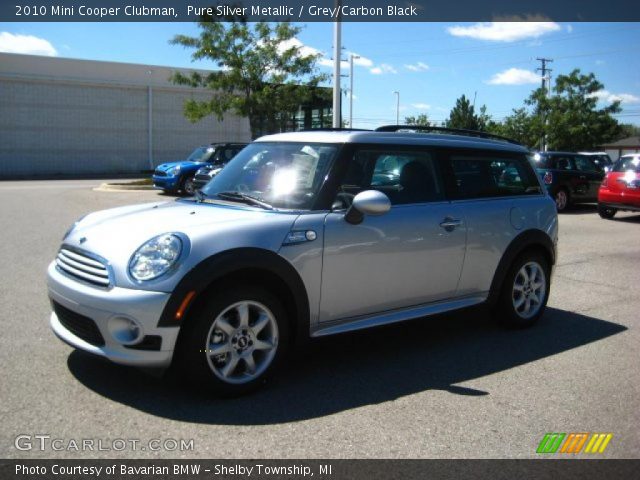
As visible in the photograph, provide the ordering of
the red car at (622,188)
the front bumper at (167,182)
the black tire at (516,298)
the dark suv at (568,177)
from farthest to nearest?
the front bumper at (167,182)
the dark suv at (568,177)
the red car at (622,188)
the black tire at (516,298)

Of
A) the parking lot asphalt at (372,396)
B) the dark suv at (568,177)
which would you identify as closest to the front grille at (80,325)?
the parking lot asphalt at (372,396)

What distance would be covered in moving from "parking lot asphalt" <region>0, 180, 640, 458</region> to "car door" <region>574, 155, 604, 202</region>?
12.3m

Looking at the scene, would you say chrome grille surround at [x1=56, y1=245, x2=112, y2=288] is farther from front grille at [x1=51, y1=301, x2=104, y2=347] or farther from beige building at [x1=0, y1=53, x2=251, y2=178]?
beige building at [x1=0, y1=53, x2=251, y2=178]

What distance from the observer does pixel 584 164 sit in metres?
17.8

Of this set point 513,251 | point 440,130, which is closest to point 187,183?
point 440,130

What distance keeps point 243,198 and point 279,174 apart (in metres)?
0.32

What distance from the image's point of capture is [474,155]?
5.41 m

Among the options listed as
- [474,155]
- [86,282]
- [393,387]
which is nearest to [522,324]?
[474,155]

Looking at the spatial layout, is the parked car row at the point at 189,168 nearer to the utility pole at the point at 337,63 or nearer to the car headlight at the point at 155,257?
the utility pole at the point at 337,63

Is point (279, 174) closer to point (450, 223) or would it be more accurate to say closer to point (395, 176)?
point (395, 176)

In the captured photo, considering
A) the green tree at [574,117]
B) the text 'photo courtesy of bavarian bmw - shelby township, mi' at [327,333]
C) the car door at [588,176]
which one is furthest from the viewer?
the green tree at [574,117]

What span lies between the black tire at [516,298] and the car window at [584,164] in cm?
1302

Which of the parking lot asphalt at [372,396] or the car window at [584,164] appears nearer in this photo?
the parking lot asphalt at [372,396]

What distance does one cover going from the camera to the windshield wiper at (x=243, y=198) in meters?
4.38
